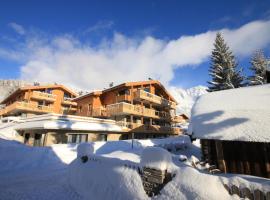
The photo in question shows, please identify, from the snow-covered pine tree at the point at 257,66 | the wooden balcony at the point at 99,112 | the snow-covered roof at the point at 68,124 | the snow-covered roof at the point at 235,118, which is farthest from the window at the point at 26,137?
the snow-covered pine tree at the point at 257,66

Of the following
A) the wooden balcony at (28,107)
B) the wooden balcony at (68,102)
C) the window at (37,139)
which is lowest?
the window at (37,139)

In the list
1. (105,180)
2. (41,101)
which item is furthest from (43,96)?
(105,180)

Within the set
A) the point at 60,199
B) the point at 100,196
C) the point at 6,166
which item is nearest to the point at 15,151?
the point at 6,166

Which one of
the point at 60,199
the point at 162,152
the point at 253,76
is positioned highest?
the point at 253,76

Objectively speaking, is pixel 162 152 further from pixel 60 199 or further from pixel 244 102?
pixel 244 102

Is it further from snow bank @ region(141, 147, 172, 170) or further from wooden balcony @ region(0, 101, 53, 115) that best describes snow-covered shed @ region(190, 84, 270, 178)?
wooden balcony @ region(0, 101, 53, 115)

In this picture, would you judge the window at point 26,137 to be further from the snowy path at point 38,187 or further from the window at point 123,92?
the window at point 123,92

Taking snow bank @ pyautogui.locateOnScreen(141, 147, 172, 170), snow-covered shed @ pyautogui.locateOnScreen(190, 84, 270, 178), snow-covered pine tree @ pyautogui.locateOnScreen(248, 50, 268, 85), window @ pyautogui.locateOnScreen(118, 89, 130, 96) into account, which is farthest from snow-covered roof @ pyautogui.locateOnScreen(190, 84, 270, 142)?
snow-covered pine tree @ pyautogui.locateOnScreen(248, 50, 268, 85)

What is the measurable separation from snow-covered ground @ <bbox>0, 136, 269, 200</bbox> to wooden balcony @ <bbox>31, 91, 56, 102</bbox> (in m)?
22.8

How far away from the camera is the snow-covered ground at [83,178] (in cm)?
597

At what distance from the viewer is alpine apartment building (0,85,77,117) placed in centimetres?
3809

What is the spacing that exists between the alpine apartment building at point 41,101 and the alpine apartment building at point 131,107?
4.14 metres

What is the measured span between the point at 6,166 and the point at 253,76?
40569 millimetres

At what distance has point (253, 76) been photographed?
126 ft
